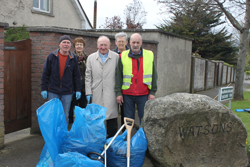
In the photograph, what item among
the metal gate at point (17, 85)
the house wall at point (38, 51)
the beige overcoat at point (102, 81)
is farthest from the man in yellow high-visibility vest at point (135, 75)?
the metal gate at point (17, 85)

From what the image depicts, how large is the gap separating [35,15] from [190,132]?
32.4 feet

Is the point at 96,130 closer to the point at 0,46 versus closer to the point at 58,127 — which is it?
the point at 58,127

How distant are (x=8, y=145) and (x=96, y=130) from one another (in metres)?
2.07

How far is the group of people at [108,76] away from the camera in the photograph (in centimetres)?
368

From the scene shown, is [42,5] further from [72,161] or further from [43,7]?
[72,161]

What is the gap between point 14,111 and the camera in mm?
4285

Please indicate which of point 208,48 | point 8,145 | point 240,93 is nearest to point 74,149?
point 8,145

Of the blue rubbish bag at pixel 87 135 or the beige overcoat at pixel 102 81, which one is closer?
the blue rubbish bag at pixel 87 135

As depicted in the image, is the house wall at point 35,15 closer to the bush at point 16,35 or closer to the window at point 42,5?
the window at point 42,5

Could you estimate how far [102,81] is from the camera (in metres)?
3.79

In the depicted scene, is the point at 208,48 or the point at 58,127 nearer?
the point at 58,127

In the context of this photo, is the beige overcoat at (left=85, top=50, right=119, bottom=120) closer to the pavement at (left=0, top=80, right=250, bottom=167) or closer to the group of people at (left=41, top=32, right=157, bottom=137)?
the group of people at (left=41, top=32, right=157, bottom=137)

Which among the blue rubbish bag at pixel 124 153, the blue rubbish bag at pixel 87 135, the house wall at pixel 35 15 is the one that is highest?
the house wall at pixel 35 15

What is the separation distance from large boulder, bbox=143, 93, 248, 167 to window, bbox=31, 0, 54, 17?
9488mm
